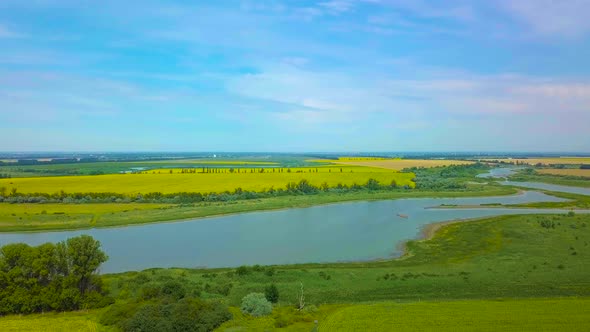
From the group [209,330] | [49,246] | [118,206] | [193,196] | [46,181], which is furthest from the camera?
[46,181]

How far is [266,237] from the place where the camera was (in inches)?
1186

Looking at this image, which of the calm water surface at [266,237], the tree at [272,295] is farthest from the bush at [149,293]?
the calm water surface at [266,237]

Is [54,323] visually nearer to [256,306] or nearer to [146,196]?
[256,306]

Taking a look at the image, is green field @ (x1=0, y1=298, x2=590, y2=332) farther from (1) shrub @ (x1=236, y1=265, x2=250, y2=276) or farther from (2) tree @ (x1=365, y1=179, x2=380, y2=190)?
(2) tree @ (x1=365, y1=179, x2=380, y2=190)

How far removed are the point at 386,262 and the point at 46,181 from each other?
5557 centimetres

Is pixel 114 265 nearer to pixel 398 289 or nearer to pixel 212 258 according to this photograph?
pixel 212 258

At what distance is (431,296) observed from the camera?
57.4ft

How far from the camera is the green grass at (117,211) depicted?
33750 mm

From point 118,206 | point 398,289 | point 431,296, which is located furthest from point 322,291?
point 118,206

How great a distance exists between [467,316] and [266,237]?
17835 millimetres

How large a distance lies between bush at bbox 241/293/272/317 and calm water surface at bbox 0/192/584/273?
24.3 ft

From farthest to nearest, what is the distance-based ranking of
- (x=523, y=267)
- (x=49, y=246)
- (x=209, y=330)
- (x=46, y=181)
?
(x=46, y=181) < (x=523, y=267) < (x=49, y=246) < (x=209, y=330)

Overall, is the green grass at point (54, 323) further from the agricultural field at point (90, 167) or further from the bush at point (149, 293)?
the agricultural field at point (90, 167)

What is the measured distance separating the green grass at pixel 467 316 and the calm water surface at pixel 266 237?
8.66 metres
